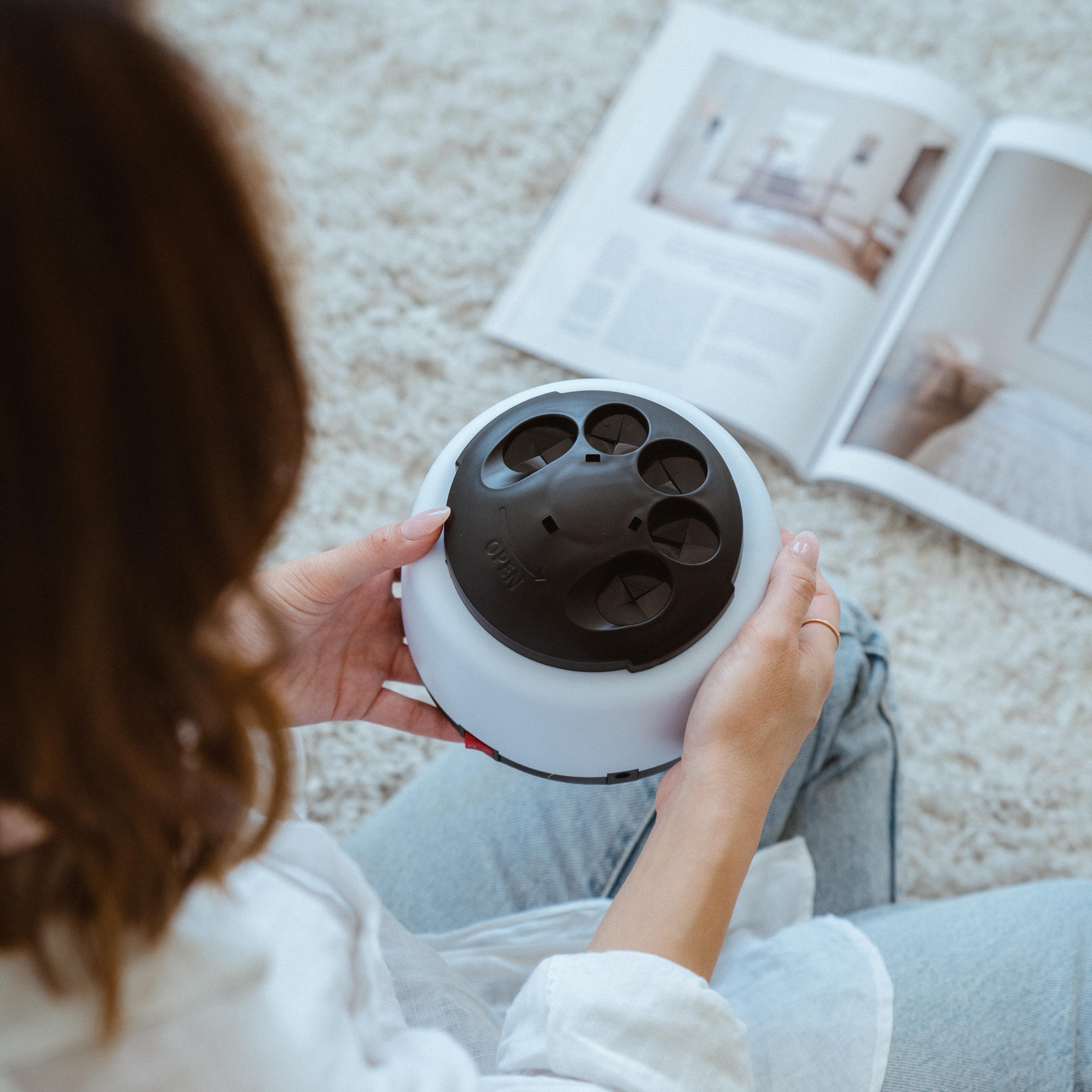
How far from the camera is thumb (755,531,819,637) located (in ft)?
1.49

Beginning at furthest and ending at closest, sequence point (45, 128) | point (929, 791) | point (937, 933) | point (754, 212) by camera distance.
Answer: point (754, 212), point (929, 791), point (937, 933), point (45, 128)

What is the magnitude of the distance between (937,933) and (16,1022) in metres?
0.44

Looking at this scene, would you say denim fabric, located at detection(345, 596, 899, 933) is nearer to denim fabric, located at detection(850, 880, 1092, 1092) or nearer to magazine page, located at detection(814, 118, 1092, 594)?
denim fabric, located at detection(850, 880, 1092, 1092)

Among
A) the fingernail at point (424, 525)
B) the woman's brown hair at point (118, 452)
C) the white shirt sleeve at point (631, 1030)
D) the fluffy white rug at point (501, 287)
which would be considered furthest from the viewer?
the fluffy white rug at point (501, 287)

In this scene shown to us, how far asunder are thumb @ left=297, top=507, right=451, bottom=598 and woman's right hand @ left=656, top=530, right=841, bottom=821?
0.52 feet

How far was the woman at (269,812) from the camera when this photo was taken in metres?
0.22

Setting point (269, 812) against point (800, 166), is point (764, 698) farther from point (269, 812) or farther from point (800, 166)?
point (800, 166)

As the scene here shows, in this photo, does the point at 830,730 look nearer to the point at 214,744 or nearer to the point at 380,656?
the point at 380,656

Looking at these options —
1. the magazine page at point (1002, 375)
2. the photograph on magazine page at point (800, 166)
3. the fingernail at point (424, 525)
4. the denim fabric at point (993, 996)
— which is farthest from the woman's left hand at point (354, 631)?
the photograph on magazine page at point (800, 166)

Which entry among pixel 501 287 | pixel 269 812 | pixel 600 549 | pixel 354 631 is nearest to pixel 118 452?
pixel 269 812

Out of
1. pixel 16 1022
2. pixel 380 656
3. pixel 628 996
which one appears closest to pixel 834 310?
pixel 380 656

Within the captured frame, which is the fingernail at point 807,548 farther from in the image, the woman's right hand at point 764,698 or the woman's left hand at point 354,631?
the woman's left hand at point 354,631

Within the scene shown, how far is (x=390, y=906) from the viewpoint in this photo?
556mm

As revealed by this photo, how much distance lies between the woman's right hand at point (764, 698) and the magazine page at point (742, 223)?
0.38 meters
